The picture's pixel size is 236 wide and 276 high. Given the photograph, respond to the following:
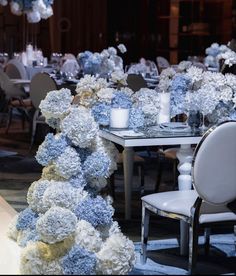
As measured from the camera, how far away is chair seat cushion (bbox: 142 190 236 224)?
3705 millimetres

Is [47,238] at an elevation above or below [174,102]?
below

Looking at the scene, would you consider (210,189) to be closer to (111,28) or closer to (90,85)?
(90,85)

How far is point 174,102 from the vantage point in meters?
4.60

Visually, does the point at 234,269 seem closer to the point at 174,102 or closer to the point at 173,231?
the point at 173,231

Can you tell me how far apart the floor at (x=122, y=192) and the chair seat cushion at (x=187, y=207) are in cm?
29

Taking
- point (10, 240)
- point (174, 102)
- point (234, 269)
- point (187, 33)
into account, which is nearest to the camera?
point (234, 269)

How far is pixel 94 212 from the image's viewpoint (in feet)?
12.3

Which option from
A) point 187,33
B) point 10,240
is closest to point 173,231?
point 10,240

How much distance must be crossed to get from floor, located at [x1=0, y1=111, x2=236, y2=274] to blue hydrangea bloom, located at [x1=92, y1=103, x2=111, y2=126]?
32.9 inches

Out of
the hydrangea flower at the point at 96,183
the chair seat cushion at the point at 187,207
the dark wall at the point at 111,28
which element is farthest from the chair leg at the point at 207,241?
the dark wall at the point at 111,28

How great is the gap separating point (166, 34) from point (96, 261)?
11.7 m

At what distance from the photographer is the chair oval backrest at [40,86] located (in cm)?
739

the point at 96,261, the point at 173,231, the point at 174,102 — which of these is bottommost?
the point at 173,231

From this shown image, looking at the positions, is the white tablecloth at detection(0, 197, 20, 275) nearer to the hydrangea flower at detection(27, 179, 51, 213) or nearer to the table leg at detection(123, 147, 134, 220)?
the hydrangea flower at detection(27, 179, 51, 213)
